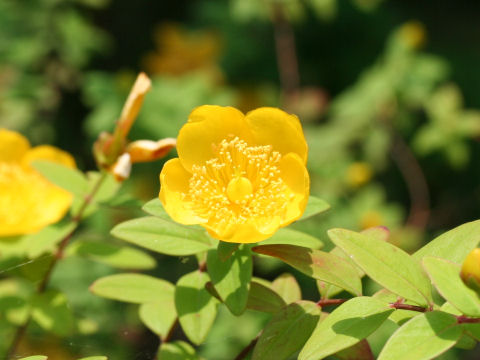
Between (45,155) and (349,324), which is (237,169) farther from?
(45,155)

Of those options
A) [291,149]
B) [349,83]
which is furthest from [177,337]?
[349,83]

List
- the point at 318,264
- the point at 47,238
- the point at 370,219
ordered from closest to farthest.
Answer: the point at 318,264
the point at 47,238
the point at 370,219

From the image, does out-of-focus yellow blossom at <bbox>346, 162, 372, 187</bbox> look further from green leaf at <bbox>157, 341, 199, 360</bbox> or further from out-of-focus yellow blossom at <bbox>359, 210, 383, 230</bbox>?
green leaf at <bbox>157, 341, 199, 360</bbox>

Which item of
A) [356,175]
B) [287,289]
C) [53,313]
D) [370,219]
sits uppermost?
[287,289]

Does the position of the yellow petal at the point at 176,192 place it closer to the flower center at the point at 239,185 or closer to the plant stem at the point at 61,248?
the flower center at the point at 239,185

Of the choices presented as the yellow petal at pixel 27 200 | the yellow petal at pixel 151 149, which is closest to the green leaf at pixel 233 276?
the yellow petal at pixel 151 149

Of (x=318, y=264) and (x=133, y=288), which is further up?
(x=318, y=264)

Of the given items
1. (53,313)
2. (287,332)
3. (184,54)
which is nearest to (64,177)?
(53,313)
